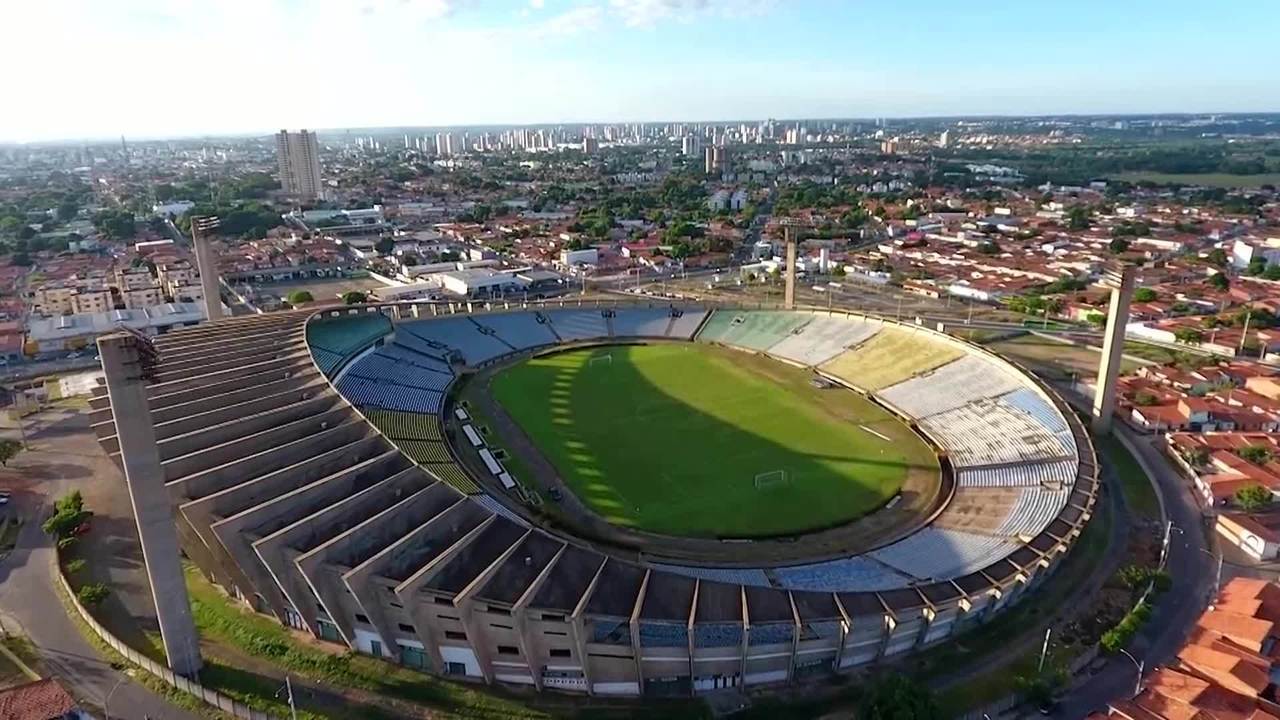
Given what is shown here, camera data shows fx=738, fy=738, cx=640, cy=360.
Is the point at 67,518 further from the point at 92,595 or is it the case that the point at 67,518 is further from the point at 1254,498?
the point at 1254,498

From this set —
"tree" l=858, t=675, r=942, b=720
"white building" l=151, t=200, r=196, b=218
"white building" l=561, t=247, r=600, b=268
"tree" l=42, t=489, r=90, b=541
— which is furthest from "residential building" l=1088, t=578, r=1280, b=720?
"white building" l=151, t=200, r=196, b=218

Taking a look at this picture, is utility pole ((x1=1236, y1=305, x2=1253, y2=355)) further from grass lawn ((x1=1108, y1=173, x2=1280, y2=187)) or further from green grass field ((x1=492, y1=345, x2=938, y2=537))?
grass lawn ((x1=1108, y1=173, x2=1280, y2=187))

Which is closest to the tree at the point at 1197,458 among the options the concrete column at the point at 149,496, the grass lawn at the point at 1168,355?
the grass lawn at the point at 1168,355

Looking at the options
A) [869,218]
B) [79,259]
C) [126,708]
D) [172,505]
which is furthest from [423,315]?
[869,218]

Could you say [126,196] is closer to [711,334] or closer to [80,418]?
[80,418]

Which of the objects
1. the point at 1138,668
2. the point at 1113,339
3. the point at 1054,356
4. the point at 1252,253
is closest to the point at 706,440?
the point at 1138,668

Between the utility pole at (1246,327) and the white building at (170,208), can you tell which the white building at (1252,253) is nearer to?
the utility pole at (1246,327)
